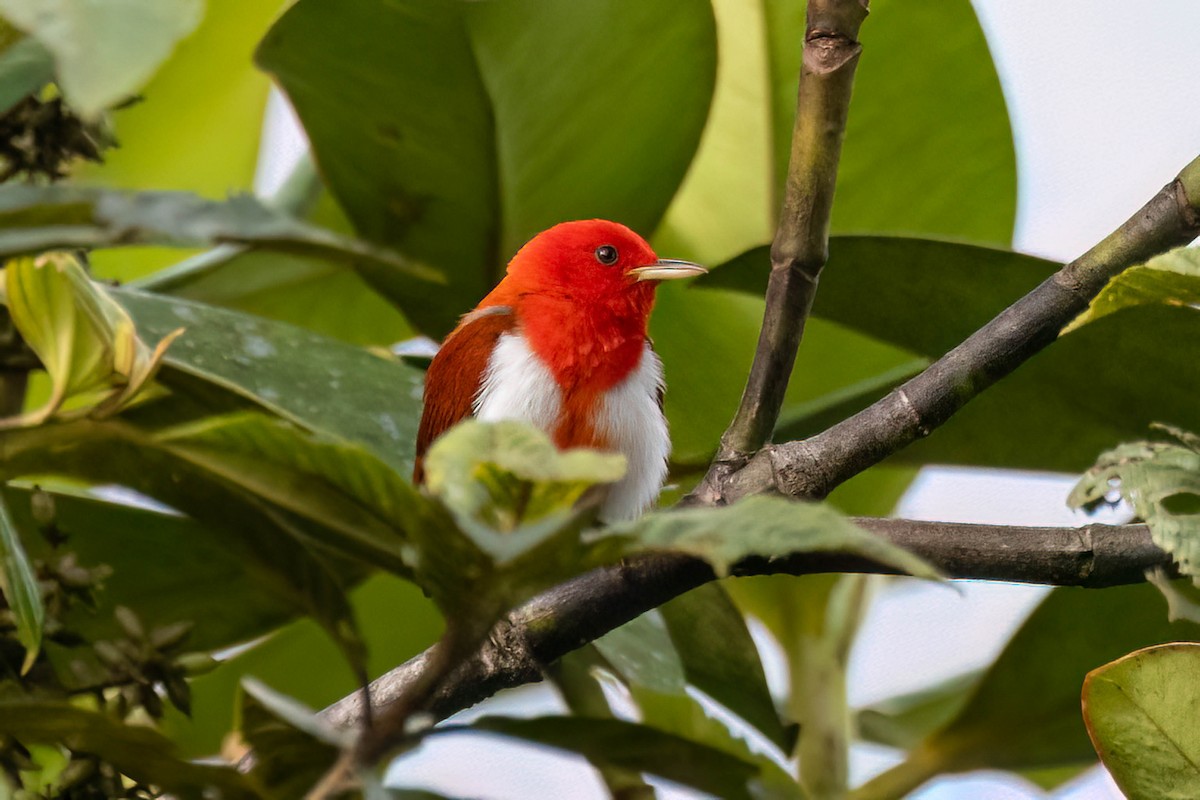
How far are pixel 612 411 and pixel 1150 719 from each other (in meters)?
0.64

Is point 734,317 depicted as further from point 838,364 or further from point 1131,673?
point 1131,673

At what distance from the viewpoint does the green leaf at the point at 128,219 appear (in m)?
0.50

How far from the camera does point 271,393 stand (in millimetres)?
832

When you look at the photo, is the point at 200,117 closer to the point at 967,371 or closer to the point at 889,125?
the point at 889,125

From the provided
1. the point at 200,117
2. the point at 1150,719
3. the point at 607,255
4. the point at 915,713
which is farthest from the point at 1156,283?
A: the point at 200,117

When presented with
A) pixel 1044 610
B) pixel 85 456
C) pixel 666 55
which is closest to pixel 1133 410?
pixel 1044 610

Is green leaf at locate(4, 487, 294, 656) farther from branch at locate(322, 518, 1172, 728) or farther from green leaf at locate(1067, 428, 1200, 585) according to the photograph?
green leaf at locate(1067, 428, 1200, 585)

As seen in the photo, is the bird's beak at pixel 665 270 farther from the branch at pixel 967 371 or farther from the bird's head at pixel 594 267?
the branch at pixel 967 371

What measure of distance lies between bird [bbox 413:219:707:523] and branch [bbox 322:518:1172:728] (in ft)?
1.32

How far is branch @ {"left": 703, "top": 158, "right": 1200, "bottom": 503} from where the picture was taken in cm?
61

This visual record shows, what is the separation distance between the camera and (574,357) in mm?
1207

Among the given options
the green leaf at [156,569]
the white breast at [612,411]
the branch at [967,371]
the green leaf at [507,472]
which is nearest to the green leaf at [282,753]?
the green leaf at [507,472]

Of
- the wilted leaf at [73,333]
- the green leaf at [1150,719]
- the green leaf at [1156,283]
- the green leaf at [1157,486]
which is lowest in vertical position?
the wilted leaf at [73,333]

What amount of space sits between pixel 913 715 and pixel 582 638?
633mm
